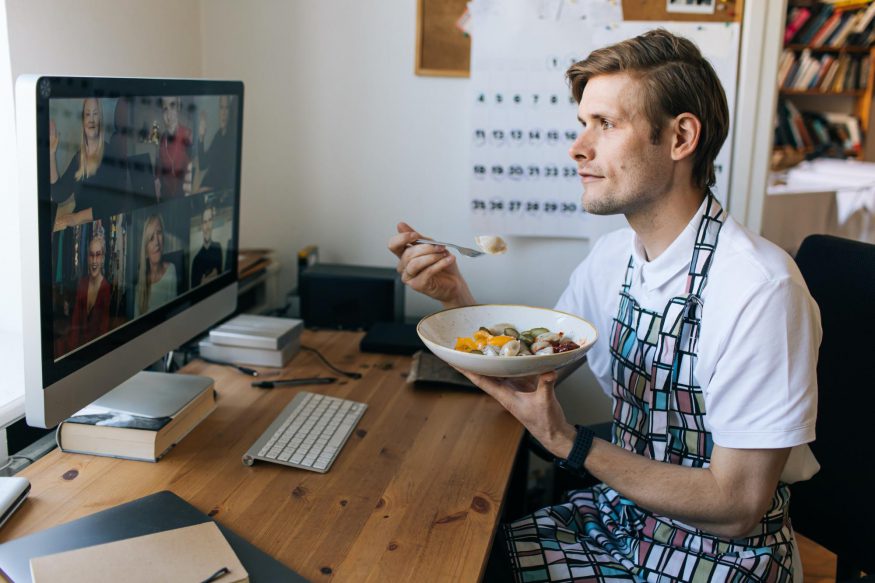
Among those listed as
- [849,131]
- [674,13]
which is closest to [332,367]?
[674,13]

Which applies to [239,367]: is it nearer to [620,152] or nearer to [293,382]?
[293,382]

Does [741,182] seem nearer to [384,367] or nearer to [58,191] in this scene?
[384,367]

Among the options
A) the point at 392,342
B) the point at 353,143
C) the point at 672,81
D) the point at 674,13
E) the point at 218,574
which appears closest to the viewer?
the point at 218,574

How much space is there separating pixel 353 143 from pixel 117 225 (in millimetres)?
1031

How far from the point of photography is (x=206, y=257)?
1.51m

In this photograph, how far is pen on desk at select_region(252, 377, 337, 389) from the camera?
158 cm

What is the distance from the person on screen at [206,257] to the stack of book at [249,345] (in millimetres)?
194

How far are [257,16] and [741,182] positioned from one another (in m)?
1.34

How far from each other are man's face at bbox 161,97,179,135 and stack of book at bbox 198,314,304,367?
537mm

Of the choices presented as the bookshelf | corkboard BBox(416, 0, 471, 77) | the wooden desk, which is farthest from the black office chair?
the bookshelf

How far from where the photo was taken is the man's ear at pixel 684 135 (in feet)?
4.21

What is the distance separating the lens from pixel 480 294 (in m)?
2.16

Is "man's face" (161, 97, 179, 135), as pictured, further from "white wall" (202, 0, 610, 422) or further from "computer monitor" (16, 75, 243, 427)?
"white wall" (202, 0, 610, 422)

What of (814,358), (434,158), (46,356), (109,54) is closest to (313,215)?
(434,158)
